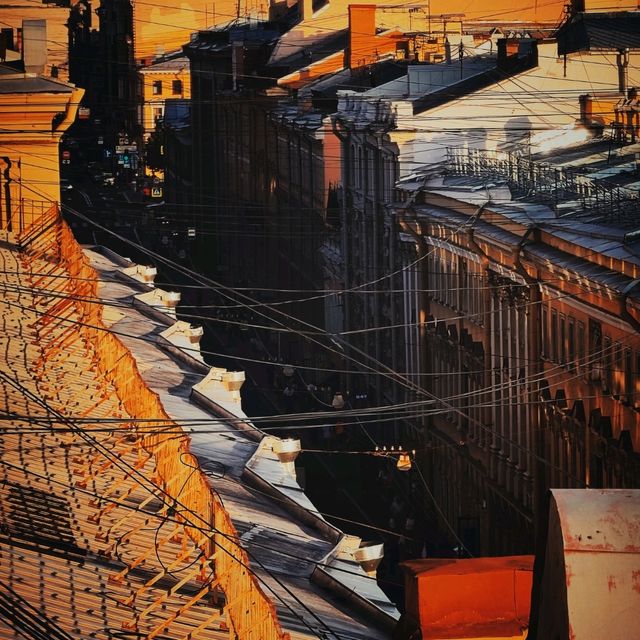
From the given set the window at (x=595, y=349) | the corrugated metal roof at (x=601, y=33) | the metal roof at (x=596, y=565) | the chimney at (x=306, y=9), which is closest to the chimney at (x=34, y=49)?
the window at (x=595, y=349)

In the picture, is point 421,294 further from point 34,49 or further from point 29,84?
point 29,84

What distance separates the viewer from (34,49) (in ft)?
91.1

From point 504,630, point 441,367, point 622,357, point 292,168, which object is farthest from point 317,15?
point 504,630

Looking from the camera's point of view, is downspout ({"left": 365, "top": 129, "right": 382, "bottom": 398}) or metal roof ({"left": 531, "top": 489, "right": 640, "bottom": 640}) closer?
metal roof ({"left": 531, "top": 489, "right": 640, "bottom": 640})

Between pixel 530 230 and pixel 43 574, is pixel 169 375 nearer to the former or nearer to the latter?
pixel 530 230

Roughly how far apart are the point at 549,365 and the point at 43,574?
1738 cm

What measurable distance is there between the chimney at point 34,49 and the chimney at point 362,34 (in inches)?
998

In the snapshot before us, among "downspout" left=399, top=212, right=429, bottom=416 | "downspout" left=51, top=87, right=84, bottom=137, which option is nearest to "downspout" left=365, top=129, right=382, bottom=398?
"downspout" left=399, top=212, right=429, bottom=416

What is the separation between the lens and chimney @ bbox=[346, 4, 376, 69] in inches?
2098

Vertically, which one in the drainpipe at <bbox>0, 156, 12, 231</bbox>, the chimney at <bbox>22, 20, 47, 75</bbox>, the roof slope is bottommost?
the roof slope

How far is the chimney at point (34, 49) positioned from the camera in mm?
27562

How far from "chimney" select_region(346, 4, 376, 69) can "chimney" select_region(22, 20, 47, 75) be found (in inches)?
998

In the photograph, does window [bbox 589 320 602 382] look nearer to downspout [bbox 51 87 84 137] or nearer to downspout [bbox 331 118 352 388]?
downspout [bbox 51 87 84 137]

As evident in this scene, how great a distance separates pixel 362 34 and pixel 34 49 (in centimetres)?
2719
